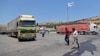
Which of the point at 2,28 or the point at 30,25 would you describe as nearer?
the point at 30,25

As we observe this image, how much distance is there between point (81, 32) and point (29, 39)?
97.3 feet

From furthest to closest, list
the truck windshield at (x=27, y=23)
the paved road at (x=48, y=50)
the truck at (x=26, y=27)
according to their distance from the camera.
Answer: the truck windshield at (x=27, y=23) → the truck at (x=26, y=27) → the paved road at (x=48, y=50)

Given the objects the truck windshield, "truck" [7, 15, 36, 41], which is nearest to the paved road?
"truck" [7, 15, 36, 41]

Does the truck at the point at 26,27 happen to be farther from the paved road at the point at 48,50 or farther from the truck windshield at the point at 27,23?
the paved road at the point at 48,50

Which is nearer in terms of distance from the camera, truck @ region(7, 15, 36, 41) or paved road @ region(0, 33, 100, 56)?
paved road @ region(0, 33, 100, 56)

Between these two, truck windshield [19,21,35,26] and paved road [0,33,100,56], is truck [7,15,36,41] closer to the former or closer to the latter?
truck windshield [19,21,35,26]

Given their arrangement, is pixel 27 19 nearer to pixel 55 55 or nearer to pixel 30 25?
pixel 30 25

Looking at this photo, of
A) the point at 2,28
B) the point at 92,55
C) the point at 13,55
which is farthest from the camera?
the point at 2,28

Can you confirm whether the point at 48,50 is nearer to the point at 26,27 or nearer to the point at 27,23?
the point at 26,27

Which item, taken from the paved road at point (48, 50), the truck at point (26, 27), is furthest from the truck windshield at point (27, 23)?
the paved road at point (48, 50)

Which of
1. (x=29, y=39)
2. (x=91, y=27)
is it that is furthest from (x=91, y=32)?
(x=29, y=39)

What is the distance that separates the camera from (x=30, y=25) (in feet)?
91.5

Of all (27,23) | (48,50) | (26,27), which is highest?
(27,23)

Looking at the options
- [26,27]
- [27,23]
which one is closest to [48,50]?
[26,27]
